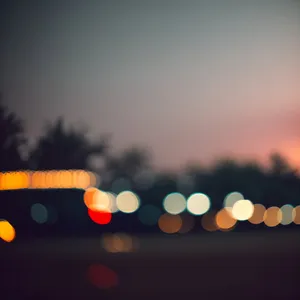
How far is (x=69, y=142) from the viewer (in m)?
15.2

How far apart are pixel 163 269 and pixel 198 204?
18491 mm

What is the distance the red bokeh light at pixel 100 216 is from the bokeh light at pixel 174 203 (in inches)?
455

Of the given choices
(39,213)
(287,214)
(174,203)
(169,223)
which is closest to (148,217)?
(169,223)

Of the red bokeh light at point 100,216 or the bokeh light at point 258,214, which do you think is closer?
the red bokeh light at point 100,216

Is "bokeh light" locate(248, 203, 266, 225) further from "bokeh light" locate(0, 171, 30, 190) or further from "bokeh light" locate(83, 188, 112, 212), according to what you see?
"bokeh light" locate(0, 171, 30, 190)

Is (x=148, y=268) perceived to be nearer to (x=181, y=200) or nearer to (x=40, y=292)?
(x=40, y=292)

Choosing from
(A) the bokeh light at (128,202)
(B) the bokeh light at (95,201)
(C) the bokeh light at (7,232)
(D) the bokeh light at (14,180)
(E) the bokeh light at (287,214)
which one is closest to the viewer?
(D) the bokeh light at (14,180)

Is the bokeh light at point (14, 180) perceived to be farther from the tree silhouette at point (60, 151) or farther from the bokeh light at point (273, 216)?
the bokeh light at point (273, 216)

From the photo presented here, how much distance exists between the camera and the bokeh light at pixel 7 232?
50.8 ft

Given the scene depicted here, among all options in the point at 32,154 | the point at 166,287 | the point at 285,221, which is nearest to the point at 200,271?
the point at 166,287

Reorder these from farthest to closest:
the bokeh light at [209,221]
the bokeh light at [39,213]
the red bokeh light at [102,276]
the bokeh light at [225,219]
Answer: the bokeh light at [209,221]
the bokeh light at [225,219]
the bokeh light at [39,213]
the red bokeh light at [102,276]

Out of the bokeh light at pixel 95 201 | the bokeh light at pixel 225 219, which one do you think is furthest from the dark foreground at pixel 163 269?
the bokeh light at pixel 225 219

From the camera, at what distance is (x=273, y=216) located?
21.1 meters

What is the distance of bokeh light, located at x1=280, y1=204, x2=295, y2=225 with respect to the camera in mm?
19095
